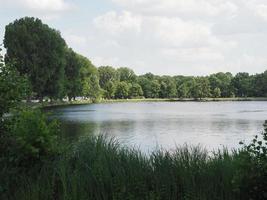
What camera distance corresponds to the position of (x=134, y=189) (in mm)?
7715

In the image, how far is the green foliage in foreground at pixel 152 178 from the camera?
699 centimetres

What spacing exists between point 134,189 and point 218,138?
2603cm

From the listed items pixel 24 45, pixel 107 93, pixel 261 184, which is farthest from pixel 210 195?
pixel 107 93

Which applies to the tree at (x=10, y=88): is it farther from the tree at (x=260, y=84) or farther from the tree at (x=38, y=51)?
the tree at (x=260, y=84)

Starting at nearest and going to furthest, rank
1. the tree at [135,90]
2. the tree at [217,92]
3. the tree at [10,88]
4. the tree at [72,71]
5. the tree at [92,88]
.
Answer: the tree at [10,88], the tree at [72,71], the tree at [92,88], the tree at [135,90], the tree at [217,92]

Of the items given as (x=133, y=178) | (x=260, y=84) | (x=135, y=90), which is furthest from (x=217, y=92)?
(x=133, y=178)

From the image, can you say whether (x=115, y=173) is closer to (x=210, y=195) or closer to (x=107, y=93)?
(x=210, y=195)

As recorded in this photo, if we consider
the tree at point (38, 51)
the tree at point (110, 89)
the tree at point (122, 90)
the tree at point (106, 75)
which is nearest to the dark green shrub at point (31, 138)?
the tree at point (38, 51)

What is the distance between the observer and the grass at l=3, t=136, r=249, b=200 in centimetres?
766

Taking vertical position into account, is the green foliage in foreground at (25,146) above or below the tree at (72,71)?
below

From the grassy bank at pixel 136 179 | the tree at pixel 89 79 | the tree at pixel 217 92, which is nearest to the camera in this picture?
the grassy bank at pixel 136 179

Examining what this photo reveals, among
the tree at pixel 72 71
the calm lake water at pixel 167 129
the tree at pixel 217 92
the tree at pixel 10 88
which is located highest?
the tree at pixel 72 71

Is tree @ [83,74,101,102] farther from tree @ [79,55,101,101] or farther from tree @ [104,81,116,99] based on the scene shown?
tree @ [104,81,116,99]

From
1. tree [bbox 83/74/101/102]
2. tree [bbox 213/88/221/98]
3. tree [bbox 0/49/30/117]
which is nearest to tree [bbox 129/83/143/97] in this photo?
tree [bbox 213/88/221/98]
